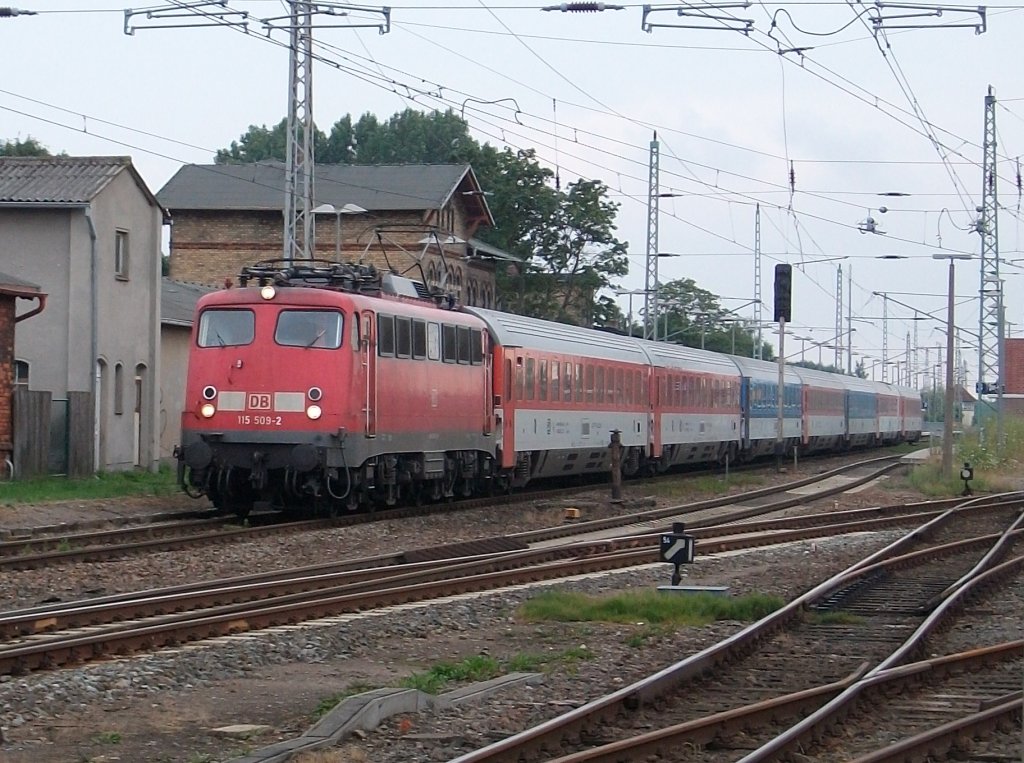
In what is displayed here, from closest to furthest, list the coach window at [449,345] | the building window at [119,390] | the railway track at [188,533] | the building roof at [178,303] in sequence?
the railway track at [188,533] → the coach window at [449,345] → the building window at [119,390] → the building roof at [178,303]

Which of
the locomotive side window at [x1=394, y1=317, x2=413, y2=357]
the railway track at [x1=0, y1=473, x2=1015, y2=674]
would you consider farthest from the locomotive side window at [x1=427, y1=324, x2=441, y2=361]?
the railway track at [x1=0, y1=473, x2=1015, y2=674]

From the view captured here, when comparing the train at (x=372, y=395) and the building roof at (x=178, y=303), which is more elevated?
the building roof at (x=178, y=303)

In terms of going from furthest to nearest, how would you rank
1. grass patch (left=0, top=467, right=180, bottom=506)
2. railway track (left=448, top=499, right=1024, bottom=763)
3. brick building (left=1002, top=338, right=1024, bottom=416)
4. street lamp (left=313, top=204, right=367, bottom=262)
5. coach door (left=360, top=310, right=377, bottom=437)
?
brick building (left=1002, top=338, right=1024, bottom=416)
street lamp (left=313, top=204, right=367, bottom=262)
grass patch (left=0, top=467, right=180, bottom=506)
coach door (left=360, top=310, right=377, bottom=437)
railway track (left=448, top=499, right=1024, bottom=763)

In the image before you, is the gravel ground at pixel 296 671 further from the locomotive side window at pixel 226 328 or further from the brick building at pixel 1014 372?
the brick building at pixel 1014 372

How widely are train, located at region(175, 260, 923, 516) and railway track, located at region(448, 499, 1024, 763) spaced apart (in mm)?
7542

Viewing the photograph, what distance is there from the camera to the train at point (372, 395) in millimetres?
21438

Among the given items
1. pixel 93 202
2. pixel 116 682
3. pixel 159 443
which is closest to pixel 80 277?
pixel 93 202

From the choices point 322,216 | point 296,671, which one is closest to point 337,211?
point 296,671

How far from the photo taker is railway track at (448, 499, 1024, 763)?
856 centimetres

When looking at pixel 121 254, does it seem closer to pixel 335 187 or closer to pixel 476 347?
pixel 476 347

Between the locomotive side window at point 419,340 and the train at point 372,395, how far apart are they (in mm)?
30

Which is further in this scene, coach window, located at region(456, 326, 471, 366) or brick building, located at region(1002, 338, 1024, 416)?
brick building, located at region(1002, 338, 1024, 416)

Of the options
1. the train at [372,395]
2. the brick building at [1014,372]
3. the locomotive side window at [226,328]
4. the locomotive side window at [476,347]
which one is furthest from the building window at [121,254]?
the brick building at [1014,372]

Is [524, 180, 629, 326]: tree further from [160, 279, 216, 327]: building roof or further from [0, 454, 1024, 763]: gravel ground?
[0, 454, 1024, 763]: gravel ground
